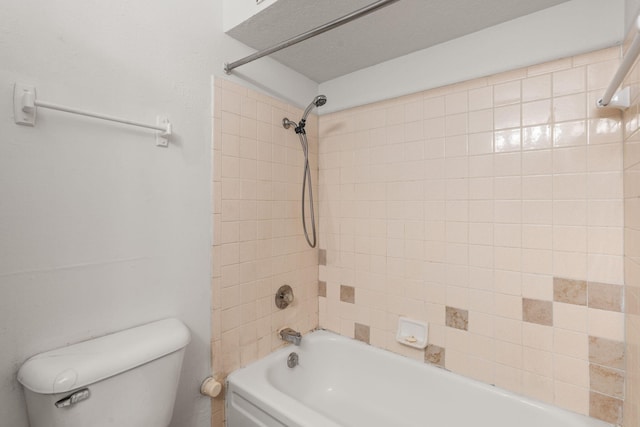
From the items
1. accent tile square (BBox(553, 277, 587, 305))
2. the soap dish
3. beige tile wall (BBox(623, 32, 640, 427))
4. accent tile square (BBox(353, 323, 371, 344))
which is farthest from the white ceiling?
accent tile square (BBox(353, 323, 371, 344))

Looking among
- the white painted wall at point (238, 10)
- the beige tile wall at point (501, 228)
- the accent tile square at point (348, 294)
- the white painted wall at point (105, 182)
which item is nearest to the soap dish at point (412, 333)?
the beige tile wall at point (501, 228)

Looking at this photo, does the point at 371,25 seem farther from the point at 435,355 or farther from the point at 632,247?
the point at 435,355

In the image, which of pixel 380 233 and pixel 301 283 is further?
pixel 301 283

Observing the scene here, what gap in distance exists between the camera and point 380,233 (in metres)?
1.68

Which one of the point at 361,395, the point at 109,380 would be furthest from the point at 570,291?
the point at 109,380

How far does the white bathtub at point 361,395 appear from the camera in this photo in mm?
1205

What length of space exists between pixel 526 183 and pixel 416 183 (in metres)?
0.48

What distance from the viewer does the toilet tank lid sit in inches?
30.4

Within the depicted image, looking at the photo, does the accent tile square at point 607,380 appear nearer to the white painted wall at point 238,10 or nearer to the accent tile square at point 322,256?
the accent tile square at point 322,256

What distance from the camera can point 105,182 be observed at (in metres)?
1.00

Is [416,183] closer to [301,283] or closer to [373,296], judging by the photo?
[373,296]

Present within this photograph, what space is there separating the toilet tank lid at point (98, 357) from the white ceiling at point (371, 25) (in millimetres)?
1316

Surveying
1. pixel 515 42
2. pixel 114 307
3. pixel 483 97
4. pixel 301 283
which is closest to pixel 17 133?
pixel 114 307

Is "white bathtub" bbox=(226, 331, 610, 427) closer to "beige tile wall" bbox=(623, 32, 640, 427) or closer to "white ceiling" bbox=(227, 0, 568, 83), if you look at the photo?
"beige tile wall" bbox=(623, 32, 640, 427)
